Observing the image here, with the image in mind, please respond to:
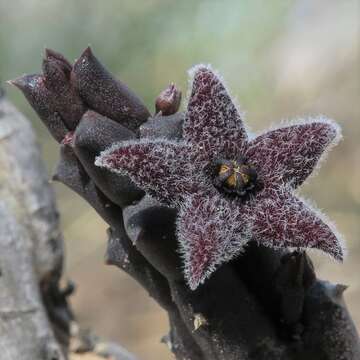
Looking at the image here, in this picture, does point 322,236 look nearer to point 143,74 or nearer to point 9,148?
point 9,148

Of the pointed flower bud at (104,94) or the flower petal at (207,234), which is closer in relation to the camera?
the flower petal at (207,234)

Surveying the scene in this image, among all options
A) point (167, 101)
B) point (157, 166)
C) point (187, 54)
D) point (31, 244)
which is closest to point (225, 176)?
point (157, 166)

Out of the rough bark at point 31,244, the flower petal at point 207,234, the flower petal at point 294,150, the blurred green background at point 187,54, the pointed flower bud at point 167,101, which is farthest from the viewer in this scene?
the blurred green background at point 187,54

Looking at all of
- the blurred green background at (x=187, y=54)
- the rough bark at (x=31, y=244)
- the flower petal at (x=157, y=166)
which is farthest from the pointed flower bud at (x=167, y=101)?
the blurred green background at (x=187, y=54)

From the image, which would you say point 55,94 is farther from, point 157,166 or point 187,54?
point 187,54

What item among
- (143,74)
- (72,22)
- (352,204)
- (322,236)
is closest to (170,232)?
(322,236)

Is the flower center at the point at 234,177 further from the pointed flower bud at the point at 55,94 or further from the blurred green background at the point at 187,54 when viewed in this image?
the blurred green background at the point at 187,54

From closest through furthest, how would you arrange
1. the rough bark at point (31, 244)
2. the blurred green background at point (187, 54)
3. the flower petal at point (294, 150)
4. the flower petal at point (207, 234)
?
the flower petal at point (207, 234), the flower petal at point (294, 150), the rough bark at point (31, 244), the blurred green background at point (187, 54)

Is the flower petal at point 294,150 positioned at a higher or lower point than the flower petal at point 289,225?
higher
